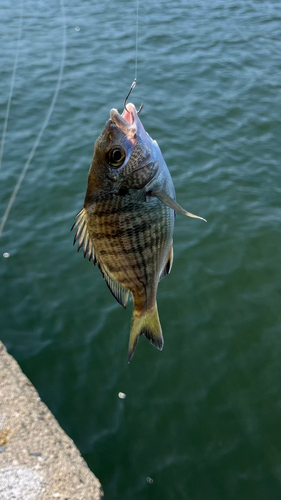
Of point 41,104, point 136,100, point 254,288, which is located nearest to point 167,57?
point 136,100

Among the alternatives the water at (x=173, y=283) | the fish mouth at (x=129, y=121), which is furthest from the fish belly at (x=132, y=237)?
the water at (x=173, y=283)

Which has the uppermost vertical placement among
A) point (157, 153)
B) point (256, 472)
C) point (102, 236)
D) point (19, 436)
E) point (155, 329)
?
point (157, 153)

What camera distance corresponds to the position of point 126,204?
2.31 metres

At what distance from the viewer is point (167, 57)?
30.8 feet

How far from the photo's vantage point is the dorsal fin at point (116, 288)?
2.53m

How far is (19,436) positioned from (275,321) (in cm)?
278

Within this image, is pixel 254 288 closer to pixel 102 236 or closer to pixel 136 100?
pixel 102 236

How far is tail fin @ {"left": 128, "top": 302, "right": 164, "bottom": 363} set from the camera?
2.76 metres

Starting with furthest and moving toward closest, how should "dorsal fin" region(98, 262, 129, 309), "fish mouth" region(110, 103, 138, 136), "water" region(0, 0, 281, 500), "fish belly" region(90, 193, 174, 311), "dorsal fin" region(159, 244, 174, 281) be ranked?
"water" region(0, 0, 281, 500) < "dorsal fin" region(159, 244, 174, 281) < "dorsal fin" region(98, 262, 129, 309) < "fish belly" region(90, 193, 174, 311) < "fish mouth" region(110, 103, 138, 136)

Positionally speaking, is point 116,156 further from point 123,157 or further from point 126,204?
point 126,204

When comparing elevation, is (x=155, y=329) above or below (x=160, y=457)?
above

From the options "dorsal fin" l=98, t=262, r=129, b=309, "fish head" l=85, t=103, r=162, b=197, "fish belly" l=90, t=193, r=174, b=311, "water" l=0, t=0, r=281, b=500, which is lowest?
"water" l=0, t=0, r=281, b=500

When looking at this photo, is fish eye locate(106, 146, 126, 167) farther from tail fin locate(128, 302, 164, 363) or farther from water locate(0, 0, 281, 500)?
water locate(0, 0, 281, 500)

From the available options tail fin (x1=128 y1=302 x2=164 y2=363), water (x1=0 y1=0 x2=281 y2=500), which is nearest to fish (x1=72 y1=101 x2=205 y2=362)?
tail fin (x1=128 y1=302 x2=164 y2=363)
